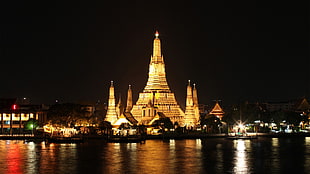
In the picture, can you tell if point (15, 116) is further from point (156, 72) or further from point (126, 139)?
point (126, 139)

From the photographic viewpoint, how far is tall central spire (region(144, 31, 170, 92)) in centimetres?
11831

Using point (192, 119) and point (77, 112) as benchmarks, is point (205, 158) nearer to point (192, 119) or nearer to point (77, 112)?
point (77, 112)

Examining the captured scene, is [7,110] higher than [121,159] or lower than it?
higher

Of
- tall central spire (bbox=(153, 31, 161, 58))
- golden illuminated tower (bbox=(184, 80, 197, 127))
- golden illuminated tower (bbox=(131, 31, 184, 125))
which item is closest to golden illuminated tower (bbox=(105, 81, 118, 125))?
golden illuminated tower (bbox=(131, 31, 184, 125))

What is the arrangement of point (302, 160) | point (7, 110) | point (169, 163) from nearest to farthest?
point (169, 163) < point (302, 160) < point (7, 110)

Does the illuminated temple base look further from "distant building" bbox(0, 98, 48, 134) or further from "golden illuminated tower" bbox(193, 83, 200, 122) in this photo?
"distant building" bbox(0, 98, 48, 134)

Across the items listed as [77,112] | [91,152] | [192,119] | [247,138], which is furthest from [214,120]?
[91,152]

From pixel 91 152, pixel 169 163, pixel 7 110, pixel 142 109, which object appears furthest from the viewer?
pixel 7 110

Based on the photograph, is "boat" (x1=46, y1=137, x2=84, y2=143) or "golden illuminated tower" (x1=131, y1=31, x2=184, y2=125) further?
"golden illuminated tower" (x1=131, y1=31, x2=184, y2=125)

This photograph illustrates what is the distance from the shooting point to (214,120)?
115 m

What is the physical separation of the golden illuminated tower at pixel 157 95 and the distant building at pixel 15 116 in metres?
21.6

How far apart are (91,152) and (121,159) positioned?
9.48 metres

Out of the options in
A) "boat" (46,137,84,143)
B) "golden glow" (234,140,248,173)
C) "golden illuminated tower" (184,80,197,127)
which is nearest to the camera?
"golden glow" (234,140,248,173)

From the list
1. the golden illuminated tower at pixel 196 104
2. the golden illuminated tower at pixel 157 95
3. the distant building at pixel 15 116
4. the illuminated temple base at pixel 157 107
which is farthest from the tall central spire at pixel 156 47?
the distant building at pixel 15 116
